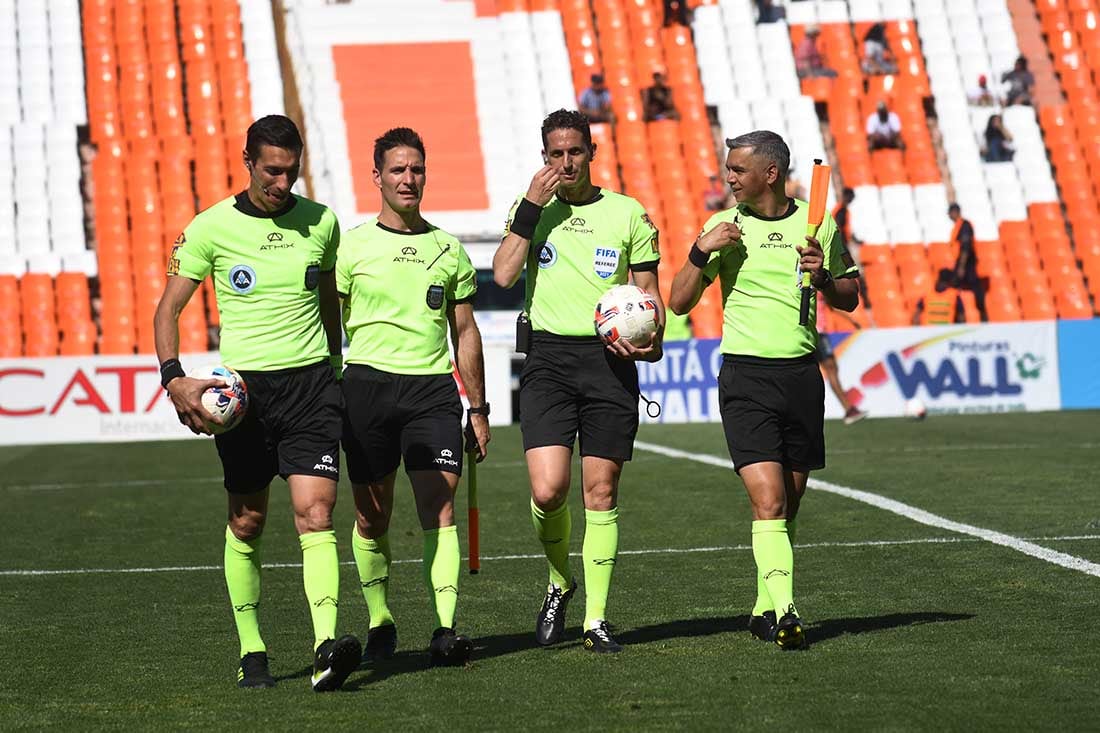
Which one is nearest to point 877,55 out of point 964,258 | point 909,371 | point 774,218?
point 964,258

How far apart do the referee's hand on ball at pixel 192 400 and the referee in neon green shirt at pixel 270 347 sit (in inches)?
7.6

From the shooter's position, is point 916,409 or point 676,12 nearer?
point 916,409

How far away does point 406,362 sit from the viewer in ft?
23.5

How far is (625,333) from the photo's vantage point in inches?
283

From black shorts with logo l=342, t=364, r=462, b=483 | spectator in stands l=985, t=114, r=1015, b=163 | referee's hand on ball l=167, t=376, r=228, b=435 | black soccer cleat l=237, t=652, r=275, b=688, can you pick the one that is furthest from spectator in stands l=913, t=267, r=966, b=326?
referee's hand on ball l=167, t=376, r=228, b=435

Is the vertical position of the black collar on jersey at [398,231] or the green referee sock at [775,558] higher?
the black collar on jersey at [398,231]

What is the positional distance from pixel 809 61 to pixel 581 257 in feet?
93.3

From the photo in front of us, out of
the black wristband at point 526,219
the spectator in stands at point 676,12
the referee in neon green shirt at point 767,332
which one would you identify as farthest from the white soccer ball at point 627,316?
the spectator in stands at point 676,12

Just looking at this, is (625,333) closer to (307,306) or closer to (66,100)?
(307,306)

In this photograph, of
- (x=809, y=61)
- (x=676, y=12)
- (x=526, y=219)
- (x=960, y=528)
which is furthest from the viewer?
(x=676, y=12)

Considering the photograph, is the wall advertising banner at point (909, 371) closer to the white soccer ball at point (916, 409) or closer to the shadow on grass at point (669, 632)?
the white soccer ball at point (916, 409)

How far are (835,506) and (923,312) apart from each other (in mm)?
17517

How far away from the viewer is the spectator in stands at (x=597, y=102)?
3253 centimetres

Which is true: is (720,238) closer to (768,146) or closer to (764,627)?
(768,146)
